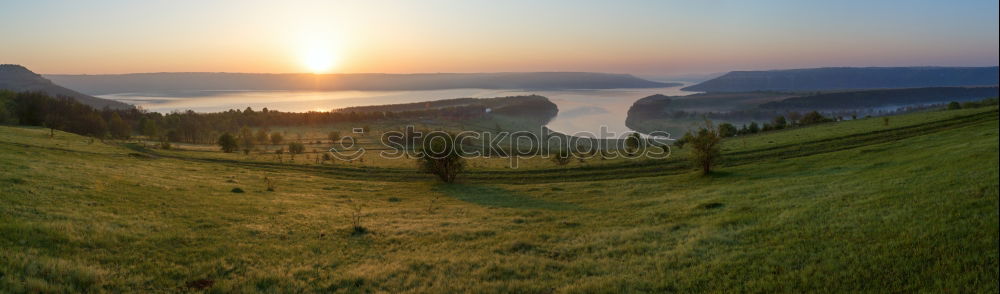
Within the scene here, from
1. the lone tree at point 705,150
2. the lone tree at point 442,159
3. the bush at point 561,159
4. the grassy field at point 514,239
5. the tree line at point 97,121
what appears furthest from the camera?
the tree line at point 97,121

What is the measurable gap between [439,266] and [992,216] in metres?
12.8

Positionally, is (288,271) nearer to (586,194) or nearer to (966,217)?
(966,217)

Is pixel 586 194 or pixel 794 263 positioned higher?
pixel 794 263

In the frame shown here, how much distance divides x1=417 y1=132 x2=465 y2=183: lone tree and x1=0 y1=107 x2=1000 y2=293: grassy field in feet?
46.9

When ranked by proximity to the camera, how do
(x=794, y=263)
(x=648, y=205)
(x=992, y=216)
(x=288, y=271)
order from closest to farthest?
(x=992, y=216)
(x=794, y=263)
(x=288, y=271)
(x=648, y=205)

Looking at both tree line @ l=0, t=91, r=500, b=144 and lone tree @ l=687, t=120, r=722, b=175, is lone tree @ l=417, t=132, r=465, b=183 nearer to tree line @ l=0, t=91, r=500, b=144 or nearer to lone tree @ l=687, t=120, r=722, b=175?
lone tree @ l=687, t=120, r=722, b=175

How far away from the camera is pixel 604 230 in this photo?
18328 millimetres

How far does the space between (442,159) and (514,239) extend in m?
27.3

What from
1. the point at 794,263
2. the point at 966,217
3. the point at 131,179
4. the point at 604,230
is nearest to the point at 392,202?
the point at 131,179

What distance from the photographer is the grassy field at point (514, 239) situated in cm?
952

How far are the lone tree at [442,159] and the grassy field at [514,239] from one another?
46.9 feet

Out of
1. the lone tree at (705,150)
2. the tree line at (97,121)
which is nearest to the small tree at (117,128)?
the tree line at (97,121)

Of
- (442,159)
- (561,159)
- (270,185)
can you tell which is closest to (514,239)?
(270,185)

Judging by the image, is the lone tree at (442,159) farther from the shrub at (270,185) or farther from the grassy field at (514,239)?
the grassy field at (514,239)
